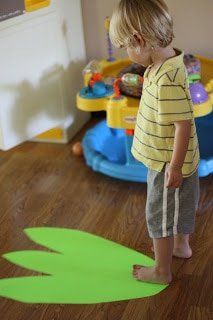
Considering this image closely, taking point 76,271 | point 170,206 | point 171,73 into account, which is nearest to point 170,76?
point 171,73

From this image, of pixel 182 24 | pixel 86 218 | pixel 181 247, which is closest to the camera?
pixel 181 247

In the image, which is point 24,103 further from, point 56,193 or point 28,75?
point 56,193

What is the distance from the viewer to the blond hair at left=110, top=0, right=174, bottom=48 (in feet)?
3.78

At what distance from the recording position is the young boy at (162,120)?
1.17m

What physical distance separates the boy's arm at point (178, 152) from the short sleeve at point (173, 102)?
2cm

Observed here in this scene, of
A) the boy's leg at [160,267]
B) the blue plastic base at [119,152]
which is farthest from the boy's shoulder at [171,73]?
the blue plastic base at [119,152]

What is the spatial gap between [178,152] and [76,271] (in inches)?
20.4

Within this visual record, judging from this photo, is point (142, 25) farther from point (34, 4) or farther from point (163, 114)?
point (34, 4)

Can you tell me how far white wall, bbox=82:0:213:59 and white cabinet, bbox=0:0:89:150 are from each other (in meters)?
0.08

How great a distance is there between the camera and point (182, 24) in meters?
2.27

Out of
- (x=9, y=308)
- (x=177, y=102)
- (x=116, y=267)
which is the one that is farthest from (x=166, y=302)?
(x=177, y=102)

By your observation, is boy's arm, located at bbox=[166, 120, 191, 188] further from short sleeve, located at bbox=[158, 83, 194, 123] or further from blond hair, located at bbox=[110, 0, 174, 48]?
blond hair, located at bbox=[110, 0, 174, 48]

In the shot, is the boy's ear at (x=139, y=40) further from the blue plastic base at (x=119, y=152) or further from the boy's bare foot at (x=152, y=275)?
the blue plastic base at (x=119, y=152)

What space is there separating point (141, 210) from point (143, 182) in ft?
0.56
